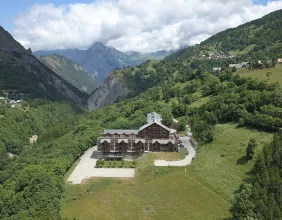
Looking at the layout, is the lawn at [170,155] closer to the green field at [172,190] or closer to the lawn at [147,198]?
the green field at [172,190]

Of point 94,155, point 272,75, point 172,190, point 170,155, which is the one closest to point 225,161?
point 172,190

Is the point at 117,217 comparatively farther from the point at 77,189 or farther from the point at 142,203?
the point at 77,189

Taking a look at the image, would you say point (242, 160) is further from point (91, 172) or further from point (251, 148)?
point (91, 172)

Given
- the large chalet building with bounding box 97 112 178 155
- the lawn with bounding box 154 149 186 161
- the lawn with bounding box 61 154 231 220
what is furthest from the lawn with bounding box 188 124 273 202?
the large chalet building with bounding box 97 112 178 155

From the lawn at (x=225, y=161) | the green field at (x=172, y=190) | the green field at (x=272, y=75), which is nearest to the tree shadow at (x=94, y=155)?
the green field at (x=172, y=190)

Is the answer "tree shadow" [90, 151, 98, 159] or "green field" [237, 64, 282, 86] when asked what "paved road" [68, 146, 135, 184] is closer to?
"tree shadow" [90, 151, 98, 159]
